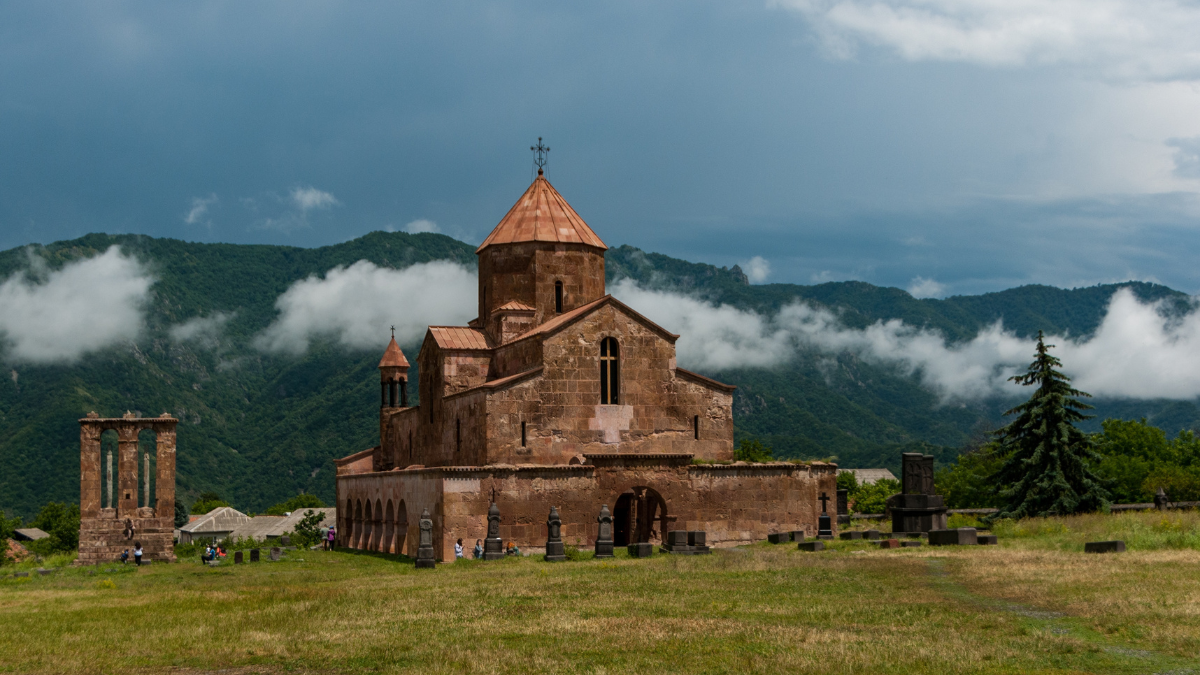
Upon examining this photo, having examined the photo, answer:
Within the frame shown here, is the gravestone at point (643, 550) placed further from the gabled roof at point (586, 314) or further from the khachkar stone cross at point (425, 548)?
the gabled roof at point (586, 314)

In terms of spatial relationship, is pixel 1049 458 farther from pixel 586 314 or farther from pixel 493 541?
pixel 493 541

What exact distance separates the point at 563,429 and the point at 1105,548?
1669 cm

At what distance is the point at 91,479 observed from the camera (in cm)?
4247

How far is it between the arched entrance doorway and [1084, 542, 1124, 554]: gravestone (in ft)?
43.2

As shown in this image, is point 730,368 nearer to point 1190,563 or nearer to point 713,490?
point 713,490

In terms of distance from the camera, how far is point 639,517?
1356 inches

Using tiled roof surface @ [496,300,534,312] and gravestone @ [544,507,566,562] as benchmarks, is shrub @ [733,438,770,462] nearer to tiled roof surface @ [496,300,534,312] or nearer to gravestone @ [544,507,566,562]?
tiled roof surface @ [496,300,534,312]

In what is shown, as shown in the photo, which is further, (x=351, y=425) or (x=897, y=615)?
A: (x=351, y=425)

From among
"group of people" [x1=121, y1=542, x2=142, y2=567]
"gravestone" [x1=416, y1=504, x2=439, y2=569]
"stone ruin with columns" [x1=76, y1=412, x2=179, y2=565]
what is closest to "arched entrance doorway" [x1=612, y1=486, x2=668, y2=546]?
"gravestone" [x1=416, y1=504, x2=439, y2=569]

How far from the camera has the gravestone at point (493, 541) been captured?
2908 cm

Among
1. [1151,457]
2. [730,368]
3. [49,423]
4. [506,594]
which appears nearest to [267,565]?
[506,594]

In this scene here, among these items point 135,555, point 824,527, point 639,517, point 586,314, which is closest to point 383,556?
point 639,517

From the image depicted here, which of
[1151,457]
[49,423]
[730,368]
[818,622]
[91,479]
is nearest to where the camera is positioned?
[818,622]

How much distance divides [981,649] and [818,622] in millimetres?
2836
